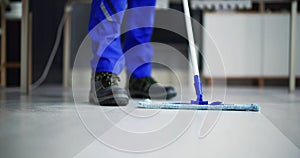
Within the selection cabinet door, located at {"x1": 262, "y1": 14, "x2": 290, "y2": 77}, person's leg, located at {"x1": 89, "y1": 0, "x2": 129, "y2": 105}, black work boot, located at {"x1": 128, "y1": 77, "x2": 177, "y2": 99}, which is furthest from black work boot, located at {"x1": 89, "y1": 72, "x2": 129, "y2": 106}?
cabinet door, located at {"x1": 262, "y1": 14, "x2": 290, "y2": 77}

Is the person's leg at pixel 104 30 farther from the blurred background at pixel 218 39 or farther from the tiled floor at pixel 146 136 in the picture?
the blurred background at pixel 218 39

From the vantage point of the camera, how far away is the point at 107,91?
3.45 feet

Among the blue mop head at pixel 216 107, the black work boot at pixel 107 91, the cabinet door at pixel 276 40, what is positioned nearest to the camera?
the blue mop head at pixel 216 107

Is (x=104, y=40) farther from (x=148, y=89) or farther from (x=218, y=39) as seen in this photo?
(x=218, y=39)

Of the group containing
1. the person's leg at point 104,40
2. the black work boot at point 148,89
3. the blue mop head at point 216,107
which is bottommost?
the blue mop head at point 216,107

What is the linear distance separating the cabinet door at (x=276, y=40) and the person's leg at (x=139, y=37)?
1.59 metres

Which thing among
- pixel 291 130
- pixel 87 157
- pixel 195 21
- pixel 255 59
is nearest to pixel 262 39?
pixel 255 59

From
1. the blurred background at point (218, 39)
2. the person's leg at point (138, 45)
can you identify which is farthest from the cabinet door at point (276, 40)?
the person's leg at point (138, 45)

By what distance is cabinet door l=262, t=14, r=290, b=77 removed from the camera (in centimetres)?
273

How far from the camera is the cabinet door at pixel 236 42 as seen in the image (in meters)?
2.75

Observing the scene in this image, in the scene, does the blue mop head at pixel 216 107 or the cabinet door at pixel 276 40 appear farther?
the cabinet door at pixel 276 40

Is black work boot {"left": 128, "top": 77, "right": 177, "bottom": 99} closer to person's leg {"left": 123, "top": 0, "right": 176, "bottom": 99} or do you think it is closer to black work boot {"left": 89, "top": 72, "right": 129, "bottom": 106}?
person's leg {"left": 123, "top": 0, "right": 176, "bottom": 99}

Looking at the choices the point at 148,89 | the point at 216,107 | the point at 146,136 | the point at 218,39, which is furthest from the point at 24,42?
the point at 218,39

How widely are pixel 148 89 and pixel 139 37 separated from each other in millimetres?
248
